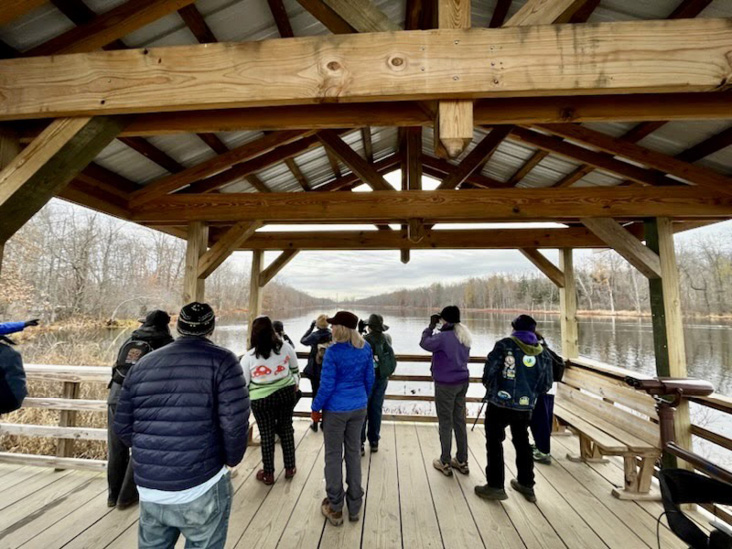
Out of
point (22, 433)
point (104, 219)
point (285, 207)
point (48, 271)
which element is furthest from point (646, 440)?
point (104, 219)

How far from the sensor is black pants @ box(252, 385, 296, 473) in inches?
101

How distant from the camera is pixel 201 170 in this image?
10.3 feet

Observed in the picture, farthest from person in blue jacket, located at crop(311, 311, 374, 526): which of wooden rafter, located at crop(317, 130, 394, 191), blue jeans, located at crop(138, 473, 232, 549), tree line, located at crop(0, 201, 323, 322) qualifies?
tree line, located at crop(0, 201, 323, 322)

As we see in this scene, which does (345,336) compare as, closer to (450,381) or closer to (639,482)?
(450,381)

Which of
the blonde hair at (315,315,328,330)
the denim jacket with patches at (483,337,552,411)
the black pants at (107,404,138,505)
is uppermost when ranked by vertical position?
the blonde hair at (315,315,328,330)

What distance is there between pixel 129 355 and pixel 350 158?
2574 mm

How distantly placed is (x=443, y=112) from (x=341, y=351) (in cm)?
156

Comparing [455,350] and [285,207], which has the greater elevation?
[285,207]

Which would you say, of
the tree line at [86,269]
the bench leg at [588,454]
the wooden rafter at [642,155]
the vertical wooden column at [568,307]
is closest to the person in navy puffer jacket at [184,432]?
the wooden rafter at [642,155]

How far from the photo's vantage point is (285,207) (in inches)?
126

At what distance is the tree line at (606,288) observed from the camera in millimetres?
17656

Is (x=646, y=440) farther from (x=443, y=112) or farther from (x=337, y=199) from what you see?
(x=337, y=199)

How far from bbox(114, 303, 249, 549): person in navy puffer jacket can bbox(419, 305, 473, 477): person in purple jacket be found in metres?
1.87

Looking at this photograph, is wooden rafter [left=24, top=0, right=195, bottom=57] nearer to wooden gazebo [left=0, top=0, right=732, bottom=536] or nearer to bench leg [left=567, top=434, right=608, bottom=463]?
wooden gazebo [left=0, top=0, right=732, bottom=536]
